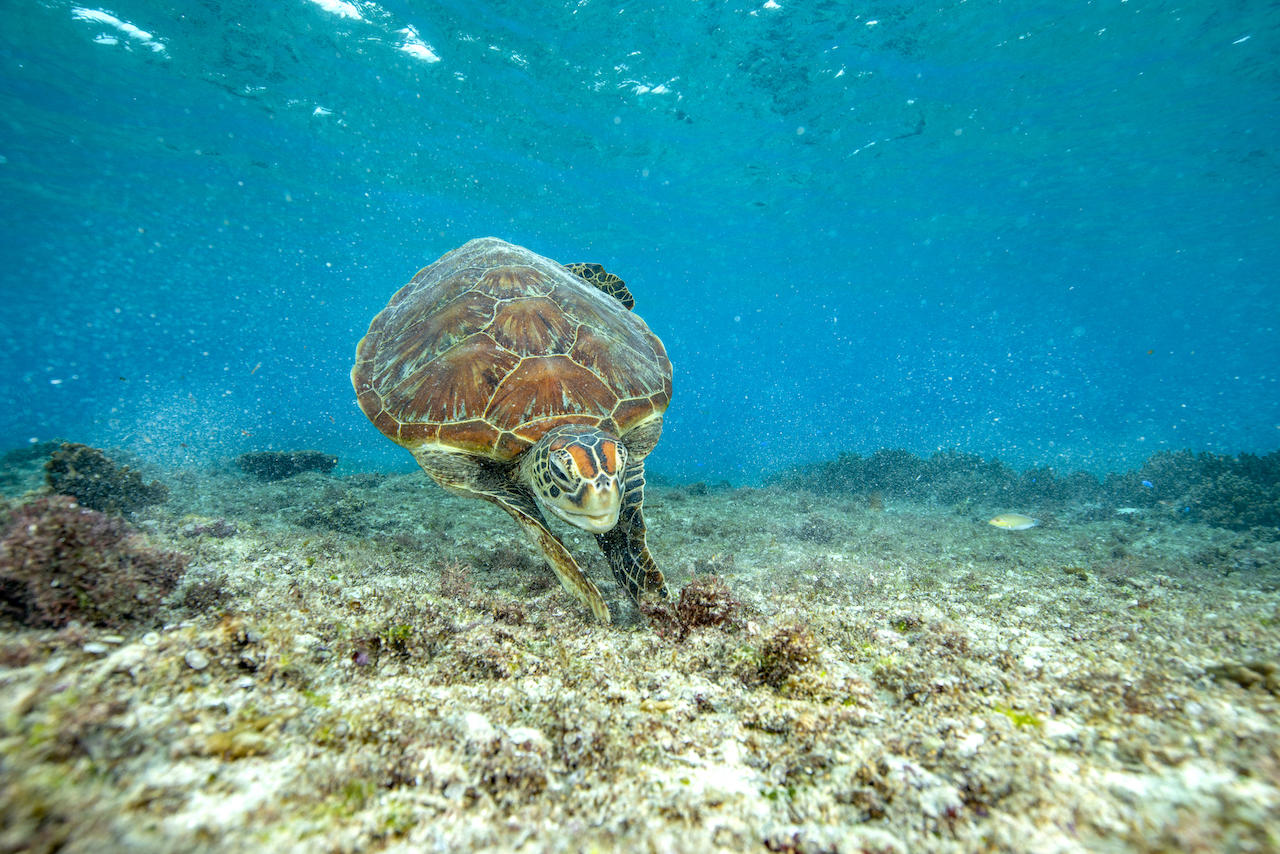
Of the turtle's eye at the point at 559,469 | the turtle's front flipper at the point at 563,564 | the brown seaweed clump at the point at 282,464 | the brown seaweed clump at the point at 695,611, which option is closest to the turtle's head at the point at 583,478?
the turtle's eye at the point at 559,469

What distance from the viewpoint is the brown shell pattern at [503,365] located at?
11.8 feet

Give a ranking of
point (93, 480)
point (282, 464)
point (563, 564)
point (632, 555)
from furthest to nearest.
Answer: point (282, 464), point (93, 480), point (632, 555), point (563, 564)

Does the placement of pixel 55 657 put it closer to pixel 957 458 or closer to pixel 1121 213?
pixel 957 458

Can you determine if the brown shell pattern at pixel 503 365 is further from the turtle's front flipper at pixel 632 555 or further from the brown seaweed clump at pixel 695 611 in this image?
the brown seaweed clump at pixel 695 611

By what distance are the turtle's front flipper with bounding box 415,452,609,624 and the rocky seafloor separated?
0.21 metres

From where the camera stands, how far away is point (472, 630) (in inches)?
88.3

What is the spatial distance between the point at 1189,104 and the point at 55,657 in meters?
28.4

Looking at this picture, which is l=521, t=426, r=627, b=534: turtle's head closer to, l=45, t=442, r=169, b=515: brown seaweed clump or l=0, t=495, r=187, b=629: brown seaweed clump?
l=0, t=495, r=187, b=629: brown seaweed clump

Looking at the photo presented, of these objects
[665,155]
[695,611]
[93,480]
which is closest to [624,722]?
[695,611]

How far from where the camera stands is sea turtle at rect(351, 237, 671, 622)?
3.01m

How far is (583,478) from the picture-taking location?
2.85m

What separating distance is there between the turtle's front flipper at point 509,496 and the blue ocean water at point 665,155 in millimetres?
13164

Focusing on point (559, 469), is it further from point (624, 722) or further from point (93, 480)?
point (93, 480)

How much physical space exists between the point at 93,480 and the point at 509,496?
184 inches
